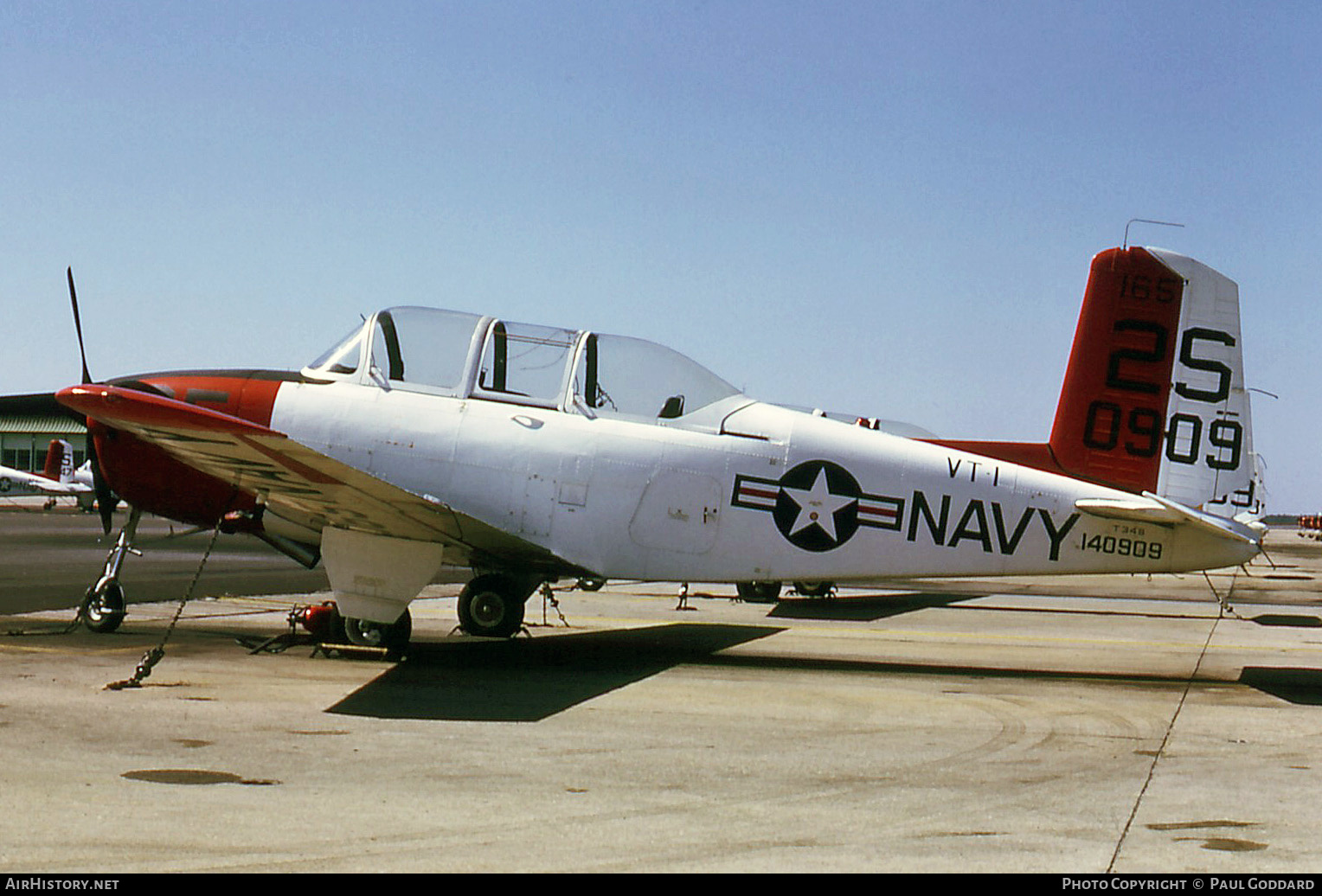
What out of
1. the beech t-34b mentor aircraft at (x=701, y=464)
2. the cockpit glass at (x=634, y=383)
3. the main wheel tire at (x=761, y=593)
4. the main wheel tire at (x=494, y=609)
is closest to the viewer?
the beech t-34b mentor aircraft at (x=701, y=464)

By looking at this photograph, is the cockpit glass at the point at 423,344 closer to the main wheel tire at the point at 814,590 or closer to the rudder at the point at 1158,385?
the rudder at the point at 1158,385

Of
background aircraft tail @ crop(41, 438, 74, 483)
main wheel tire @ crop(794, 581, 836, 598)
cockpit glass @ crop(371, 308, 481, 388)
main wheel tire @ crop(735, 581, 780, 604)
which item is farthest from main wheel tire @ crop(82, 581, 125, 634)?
background aircraft tail @ crop(41, 438, 74, 483)

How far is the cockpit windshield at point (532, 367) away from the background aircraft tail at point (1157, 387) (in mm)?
3119

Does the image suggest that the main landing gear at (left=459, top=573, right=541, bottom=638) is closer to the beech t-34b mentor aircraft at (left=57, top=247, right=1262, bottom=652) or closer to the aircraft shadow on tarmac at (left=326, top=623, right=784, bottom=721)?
the aircraft shadow on tarmac at (left=326, top=623, right=784, bottom=721)

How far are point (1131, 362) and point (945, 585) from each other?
54.2 feet

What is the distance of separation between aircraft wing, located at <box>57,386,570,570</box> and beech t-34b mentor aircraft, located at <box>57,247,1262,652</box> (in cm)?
9

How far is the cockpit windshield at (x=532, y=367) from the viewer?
1061 cm

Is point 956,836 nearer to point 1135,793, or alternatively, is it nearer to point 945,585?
point 1135,793

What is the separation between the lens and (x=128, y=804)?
5238 millimetres

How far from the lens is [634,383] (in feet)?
35.0

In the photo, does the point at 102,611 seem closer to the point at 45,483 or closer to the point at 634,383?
the point at 634,383

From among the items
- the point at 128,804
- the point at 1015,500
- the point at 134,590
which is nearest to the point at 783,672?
the point at 1015,500

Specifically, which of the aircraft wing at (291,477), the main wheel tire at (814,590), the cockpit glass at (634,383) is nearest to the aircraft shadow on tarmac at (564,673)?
the aircraft wing at (291,477)

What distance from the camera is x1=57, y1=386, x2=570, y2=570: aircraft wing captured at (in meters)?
7.45
